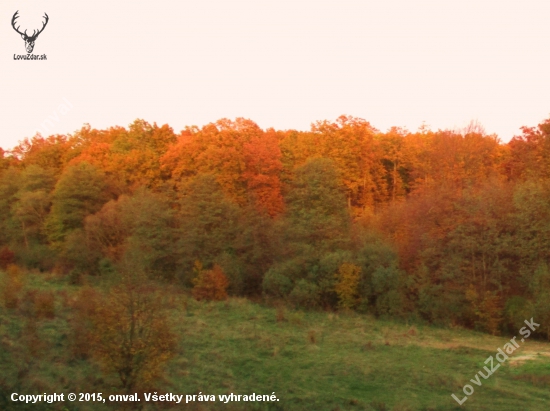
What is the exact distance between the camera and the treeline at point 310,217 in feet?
95.0

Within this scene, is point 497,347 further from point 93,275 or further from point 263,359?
point 93,275

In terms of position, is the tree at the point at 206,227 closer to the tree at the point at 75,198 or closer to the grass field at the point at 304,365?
the grass field at the point at 304,365

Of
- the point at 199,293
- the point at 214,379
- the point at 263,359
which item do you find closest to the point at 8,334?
the point at 214,379

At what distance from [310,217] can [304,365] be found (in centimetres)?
1517

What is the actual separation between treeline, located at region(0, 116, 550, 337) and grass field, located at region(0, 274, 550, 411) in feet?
10.8

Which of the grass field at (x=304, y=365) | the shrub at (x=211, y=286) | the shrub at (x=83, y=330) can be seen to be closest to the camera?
the grass field at (x=304, y=365)

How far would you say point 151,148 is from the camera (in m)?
46.7

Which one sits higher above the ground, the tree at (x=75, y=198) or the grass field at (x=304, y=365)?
the tree at (x=75, y=198)

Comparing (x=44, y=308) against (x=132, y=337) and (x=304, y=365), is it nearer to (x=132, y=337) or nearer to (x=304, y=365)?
(x=304, y=365)

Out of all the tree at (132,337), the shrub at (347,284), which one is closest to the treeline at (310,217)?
the shrub at (347,284)

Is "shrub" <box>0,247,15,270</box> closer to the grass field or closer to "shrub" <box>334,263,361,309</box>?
the grass field

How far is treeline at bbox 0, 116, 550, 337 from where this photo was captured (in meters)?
29.0

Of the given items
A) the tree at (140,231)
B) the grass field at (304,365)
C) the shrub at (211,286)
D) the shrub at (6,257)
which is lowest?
the grass field at (304,365)

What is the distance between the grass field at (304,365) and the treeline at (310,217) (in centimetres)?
328
